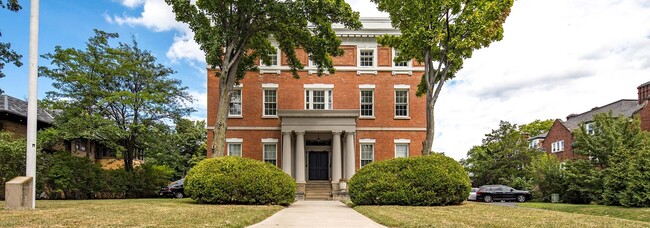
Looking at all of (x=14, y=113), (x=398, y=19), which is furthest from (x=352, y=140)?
(x=14, y=113)

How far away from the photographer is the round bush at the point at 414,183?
59.2 feet

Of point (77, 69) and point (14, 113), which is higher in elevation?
point (77, 69)

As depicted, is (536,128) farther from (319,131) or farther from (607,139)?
(319,131)

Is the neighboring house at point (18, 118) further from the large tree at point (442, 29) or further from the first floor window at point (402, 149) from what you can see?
the large tree at point (442, 29)

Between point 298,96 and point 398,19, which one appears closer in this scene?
point 398,19

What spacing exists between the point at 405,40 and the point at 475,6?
3296mm

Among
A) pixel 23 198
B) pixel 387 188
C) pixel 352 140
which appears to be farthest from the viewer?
pixel 352 140

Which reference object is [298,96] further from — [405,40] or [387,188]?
[387,188]

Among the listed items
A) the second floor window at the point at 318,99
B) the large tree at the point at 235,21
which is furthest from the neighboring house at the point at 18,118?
the large tree at the point at 235,21

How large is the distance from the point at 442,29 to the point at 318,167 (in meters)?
12.8

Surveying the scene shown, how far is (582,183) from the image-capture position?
26.7m

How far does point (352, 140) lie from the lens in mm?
27672

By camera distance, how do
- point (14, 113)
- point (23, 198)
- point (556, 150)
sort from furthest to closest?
1. point (556, 150)
2. point (14, 113)
3. point (23, 198)

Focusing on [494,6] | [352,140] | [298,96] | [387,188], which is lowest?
[387,188]
